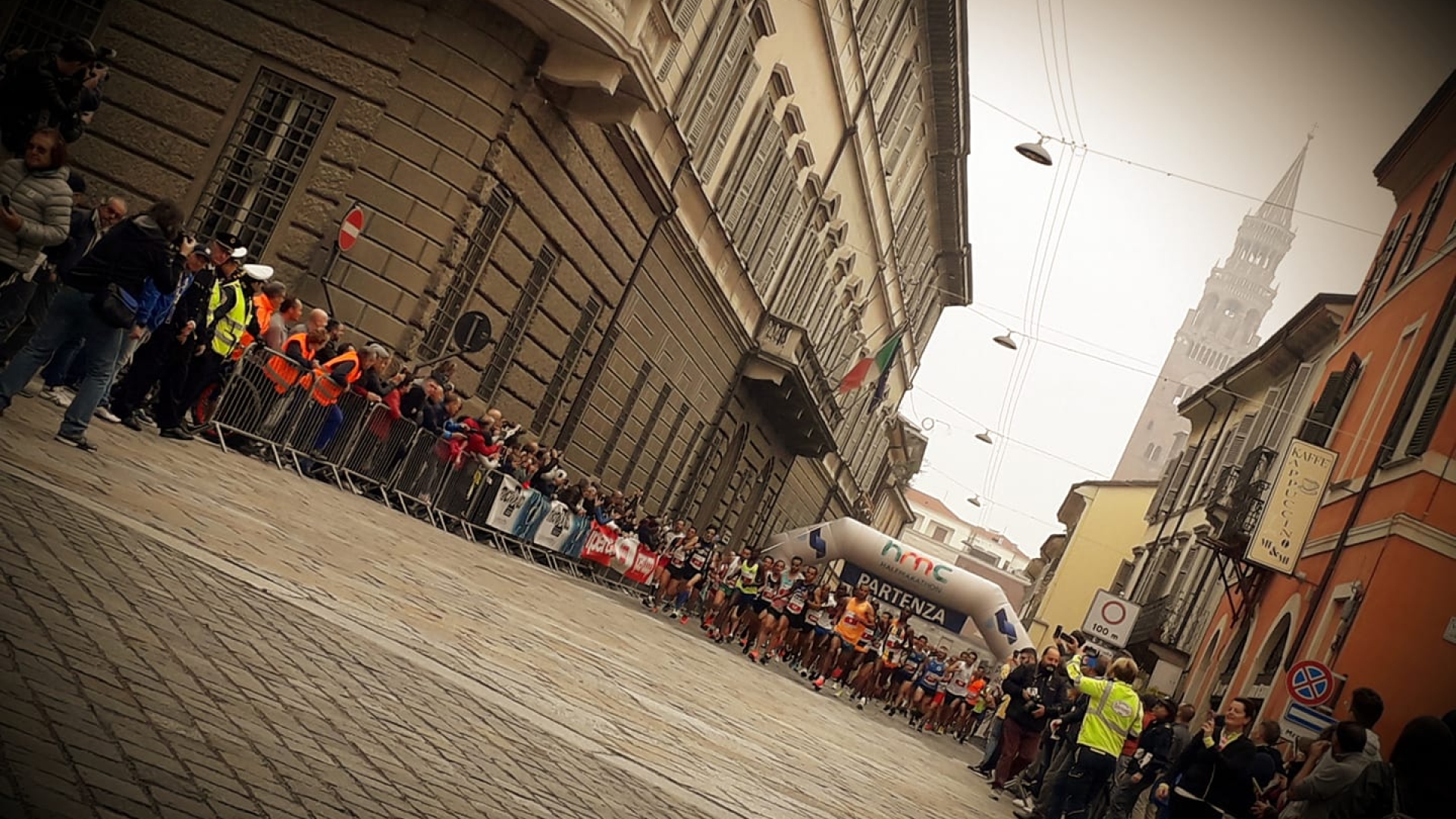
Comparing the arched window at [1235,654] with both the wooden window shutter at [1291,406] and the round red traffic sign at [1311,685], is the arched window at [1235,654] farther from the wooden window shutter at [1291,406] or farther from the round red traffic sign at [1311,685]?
the round red traffic sign at [1311,685]

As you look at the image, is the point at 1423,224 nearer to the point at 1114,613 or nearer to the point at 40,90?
the point at 1114,613

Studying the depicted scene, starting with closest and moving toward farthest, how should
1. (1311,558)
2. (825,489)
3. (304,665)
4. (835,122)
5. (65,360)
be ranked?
1. (304,665)
2. (65,360)
3. (1311,558)
4. (835,122)
5. (825,489)

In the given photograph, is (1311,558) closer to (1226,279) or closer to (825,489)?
(825,489)

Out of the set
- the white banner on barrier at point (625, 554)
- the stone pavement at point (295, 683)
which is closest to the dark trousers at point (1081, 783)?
the stone pavement at point (295, 683)

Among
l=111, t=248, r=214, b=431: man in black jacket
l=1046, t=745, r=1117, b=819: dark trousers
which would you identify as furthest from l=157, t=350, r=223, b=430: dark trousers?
l=1046, t=745, r=1117, b=819: dark trousers

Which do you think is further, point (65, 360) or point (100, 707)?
point (65, 360)

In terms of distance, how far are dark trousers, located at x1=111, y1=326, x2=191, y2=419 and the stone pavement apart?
2.36 feet

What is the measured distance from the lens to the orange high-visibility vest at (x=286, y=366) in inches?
617

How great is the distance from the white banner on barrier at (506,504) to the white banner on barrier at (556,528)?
1116mm

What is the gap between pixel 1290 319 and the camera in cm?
3400

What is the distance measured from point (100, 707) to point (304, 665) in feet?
5.74

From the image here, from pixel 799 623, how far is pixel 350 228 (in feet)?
43.9

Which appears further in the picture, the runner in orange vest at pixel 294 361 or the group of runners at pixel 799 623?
the group of runners at pixel 799 623

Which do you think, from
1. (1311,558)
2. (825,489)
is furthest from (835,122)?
(825,489)
